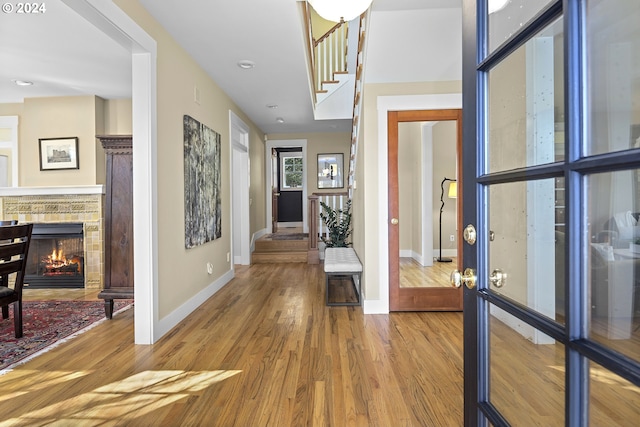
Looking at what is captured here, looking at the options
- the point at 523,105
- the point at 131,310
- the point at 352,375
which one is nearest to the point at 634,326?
the point at 523,105

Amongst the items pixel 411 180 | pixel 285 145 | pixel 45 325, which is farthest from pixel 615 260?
pixel 285 145

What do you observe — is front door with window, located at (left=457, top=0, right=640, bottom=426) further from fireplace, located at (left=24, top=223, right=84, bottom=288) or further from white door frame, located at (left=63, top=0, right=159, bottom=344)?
fireplace, located at (left=24, top=223, right=84, bottom=288)

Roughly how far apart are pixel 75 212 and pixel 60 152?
878 mm

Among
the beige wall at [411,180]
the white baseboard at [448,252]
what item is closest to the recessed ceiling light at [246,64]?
the beige wall at [411,180]

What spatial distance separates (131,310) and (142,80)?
2364mm

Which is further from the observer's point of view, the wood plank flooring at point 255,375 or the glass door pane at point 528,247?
the wood plank flooring at point 255,375

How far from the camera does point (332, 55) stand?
5.75m

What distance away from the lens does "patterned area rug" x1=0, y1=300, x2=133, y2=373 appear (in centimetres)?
263

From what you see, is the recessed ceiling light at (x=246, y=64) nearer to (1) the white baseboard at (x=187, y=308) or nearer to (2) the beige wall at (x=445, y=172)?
(2) the beige wall at (x=445, y=172)

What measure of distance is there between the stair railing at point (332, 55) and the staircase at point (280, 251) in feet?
9.02

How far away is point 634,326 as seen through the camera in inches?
21.3

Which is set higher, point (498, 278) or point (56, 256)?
point (498, 278)

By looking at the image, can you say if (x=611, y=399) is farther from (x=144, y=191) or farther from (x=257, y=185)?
(x=257, y=185)

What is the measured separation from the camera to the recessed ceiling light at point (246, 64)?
149 inches
